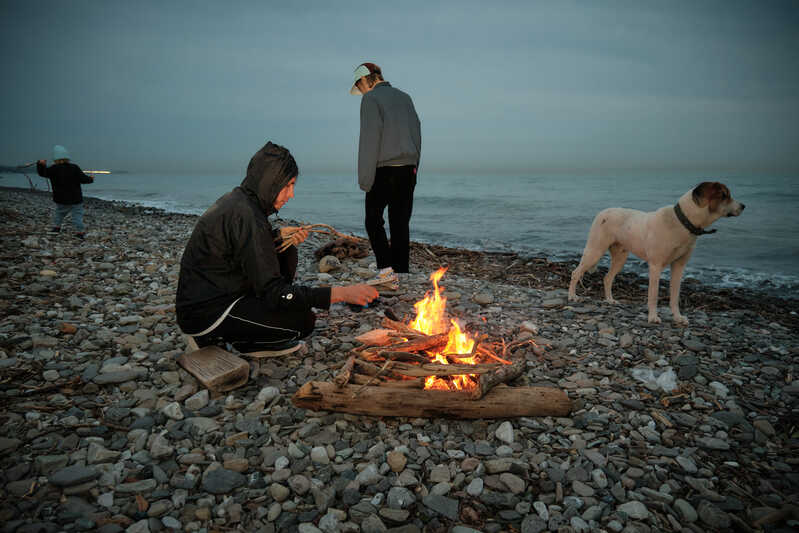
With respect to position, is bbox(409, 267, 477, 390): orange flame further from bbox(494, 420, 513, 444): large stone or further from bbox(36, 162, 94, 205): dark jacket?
bbox(36, 162, 94, 205): dark jacket

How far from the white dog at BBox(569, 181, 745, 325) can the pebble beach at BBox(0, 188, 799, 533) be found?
867mm

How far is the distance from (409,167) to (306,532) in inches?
204

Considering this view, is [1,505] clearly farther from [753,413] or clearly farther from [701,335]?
[701,335]

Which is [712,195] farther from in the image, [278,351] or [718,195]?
[278,351]

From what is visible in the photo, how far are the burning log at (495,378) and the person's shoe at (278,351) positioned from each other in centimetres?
200

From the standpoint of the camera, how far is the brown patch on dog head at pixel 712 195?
482cm

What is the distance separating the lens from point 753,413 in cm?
331

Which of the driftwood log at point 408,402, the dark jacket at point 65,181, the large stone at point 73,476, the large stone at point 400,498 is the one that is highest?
the dark jacket at point 65,181

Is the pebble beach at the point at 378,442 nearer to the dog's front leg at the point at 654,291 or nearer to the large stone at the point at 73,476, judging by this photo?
the large stone at the point at 73,476

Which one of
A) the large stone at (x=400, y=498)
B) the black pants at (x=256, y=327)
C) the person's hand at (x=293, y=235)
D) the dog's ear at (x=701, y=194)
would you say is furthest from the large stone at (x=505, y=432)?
the dog's ear at (x=701, y=194)

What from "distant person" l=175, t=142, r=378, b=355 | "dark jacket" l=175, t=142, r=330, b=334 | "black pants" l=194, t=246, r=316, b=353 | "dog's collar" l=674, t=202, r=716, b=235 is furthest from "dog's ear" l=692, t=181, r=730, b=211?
"black pants" l=194, t=246, r=316, b=353

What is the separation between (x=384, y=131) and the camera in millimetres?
6020

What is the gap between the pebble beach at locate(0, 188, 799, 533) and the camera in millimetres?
2254

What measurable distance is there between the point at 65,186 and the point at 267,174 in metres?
10.8
